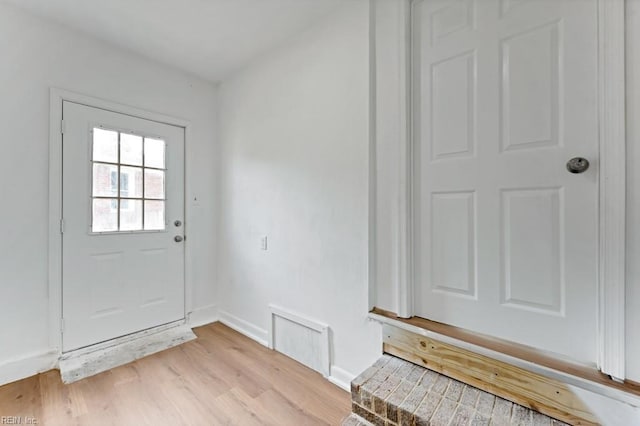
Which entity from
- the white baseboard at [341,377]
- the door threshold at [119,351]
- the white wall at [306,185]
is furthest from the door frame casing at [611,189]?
the door threshold at [119,351]

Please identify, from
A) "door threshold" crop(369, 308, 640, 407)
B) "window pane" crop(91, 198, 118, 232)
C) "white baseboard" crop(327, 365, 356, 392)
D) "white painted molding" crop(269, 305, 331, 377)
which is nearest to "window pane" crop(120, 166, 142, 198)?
"window pane" crop(91, 198, 118, 232)

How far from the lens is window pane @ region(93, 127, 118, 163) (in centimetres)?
217

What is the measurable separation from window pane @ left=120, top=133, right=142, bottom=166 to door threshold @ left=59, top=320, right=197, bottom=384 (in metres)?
1.52

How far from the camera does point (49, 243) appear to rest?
1958 millimetres

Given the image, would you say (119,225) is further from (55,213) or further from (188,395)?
(188,395)

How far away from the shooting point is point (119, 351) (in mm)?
2160

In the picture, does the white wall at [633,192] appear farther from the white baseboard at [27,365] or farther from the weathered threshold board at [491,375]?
the white baseboard at [27,365]

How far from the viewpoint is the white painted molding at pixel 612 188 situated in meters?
0.95

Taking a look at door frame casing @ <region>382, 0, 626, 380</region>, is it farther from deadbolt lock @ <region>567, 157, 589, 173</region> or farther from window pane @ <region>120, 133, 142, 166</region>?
window pane @ <region>120, 133, 142, 166</region>

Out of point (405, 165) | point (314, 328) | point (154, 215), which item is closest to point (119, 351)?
point (154, 215)

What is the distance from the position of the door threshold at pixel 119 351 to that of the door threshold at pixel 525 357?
6.37ft

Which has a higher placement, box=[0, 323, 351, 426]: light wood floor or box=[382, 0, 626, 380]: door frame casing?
box=[382, 0, 626, 380]: door frame casing

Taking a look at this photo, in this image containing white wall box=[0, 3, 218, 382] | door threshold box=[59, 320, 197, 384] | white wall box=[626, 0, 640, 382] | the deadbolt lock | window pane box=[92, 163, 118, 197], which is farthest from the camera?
window pane box=[92, 163, 118, 197]

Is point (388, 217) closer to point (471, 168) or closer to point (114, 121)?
point (471, 168)
